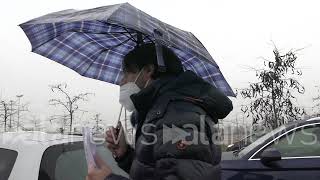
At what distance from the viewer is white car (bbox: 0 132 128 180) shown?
10.0 ft

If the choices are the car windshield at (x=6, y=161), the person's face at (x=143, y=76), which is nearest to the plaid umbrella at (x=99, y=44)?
the person's face at (x=143, y=76)

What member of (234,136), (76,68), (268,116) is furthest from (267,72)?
(76,68)

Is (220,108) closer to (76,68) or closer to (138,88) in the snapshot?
(138,88)

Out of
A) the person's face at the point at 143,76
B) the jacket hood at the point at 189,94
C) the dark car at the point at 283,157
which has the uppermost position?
the person's face at the point at 143,76

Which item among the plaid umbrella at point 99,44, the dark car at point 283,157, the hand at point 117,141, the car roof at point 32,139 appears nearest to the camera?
the hand at point 117,141

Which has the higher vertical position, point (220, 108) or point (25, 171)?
point (220, 108)

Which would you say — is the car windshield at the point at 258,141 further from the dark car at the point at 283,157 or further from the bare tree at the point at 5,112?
the bare tree at the point at 5,112

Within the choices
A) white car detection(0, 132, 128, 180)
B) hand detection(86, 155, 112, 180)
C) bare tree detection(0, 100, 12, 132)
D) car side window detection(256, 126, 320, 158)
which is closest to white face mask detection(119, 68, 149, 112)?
hand detection(86, 155, 112, 180)

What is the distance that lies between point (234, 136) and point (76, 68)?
26.1 ft

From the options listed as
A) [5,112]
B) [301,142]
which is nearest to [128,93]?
[301,142]

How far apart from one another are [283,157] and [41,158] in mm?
2912

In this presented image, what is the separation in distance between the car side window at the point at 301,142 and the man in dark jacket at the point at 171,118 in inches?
129

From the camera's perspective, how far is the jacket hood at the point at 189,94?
79.3 inches

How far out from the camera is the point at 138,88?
223 centimetres
